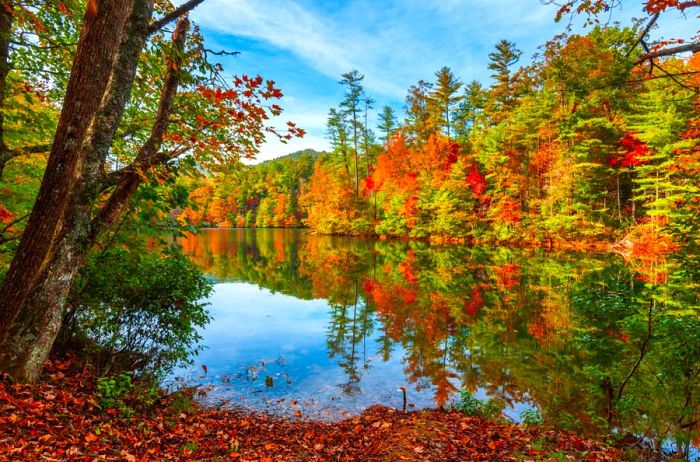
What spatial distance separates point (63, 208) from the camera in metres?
3.67

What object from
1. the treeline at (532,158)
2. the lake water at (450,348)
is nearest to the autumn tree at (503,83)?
the treeline at (532,158)

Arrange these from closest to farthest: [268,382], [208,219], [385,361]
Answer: [268,382] → [385,361] → [208,219]

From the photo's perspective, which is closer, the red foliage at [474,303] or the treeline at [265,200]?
the red foliage at [474,303]

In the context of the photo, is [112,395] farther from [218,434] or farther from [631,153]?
[631,153]

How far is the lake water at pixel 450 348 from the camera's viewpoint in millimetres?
5305

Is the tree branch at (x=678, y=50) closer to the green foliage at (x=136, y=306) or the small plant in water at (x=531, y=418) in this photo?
the small plant in water at (x=531, y=418)

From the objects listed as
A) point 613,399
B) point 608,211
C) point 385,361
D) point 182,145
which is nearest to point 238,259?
point 385,361

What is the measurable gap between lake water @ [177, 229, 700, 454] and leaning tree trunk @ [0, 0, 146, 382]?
3.52 metres

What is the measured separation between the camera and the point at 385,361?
8.45 metres

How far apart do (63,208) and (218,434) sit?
3.31 meters

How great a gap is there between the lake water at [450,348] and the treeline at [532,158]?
343 inches

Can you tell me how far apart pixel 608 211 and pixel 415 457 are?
2989cm

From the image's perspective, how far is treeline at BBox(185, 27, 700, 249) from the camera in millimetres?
21906

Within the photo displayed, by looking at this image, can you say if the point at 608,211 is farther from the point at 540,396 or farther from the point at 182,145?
the point at 182,145
